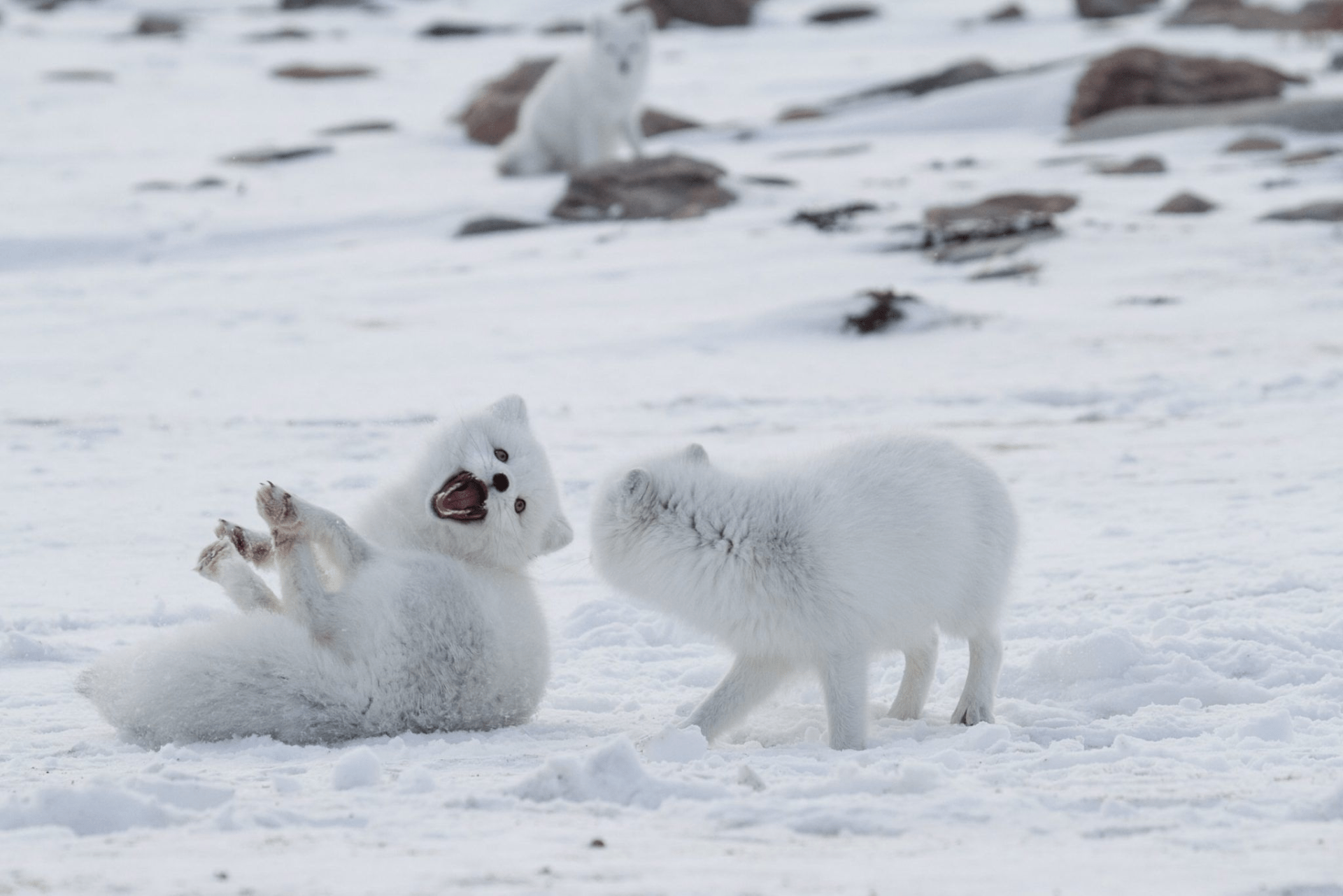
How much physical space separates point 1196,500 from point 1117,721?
103 inches

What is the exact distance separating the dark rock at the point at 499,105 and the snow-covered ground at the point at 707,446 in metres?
0.32

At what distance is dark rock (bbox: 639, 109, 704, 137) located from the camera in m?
19.4

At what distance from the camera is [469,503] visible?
4.20 meters

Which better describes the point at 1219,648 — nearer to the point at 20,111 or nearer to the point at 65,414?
the point at 65,414

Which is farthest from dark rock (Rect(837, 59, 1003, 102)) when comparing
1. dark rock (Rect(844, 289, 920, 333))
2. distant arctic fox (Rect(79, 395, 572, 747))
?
distant arctic fox (Rect(79, 395, 572, 747))

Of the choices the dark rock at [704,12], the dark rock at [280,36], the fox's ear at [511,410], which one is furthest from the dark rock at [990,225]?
the dark rock at [280,36]

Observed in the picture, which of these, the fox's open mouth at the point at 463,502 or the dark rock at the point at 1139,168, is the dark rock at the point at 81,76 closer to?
the dark rock at the point at 1139,168

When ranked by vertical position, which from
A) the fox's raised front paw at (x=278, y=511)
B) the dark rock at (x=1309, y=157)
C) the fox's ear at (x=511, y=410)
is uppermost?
the fox's ear at (x=511, y=410)

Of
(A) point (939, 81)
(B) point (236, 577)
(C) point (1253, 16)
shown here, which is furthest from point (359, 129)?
(B) point (236, 577)

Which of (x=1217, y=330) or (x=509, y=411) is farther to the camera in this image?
(x=1217, y=330)

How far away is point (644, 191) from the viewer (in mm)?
14258

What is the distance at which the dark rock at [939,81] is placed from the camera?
19.8 m

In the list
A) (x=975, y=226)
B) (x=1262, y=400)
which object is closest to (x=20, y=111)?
(x=975, y=226)

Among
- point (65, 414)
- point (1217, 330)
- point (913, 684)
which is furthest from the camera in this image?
point (1217, 330)
